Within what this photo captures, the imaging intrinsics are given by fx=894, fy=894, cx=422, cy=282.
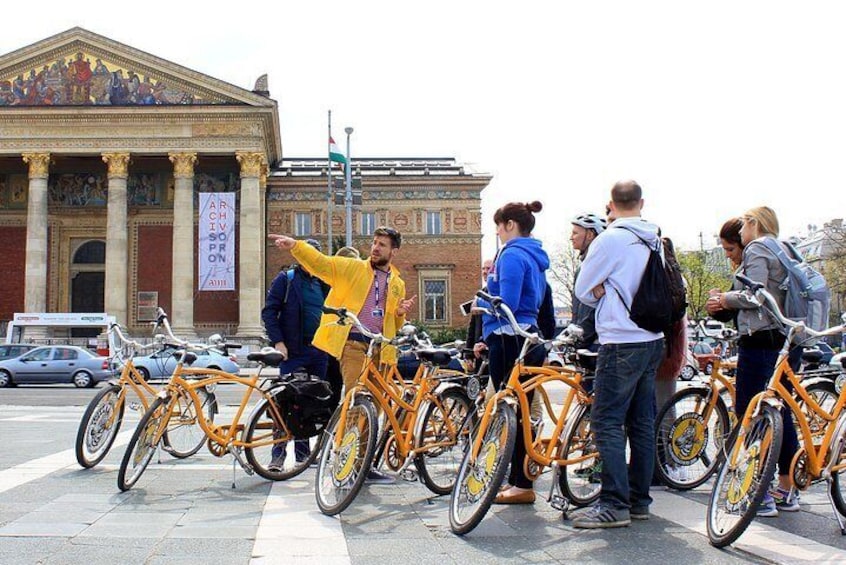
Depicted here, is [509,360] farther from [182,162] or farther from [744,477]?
[182,162]

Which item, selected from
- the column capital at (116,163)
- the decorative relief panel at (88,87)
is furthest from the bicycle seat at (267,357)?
the column capital at (116,163)

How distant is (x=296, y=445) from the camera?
786cm

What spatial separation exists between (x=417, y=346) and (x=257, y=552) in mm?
2528

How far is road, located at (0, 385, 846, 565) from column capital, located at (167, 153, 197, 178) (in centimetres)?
3690

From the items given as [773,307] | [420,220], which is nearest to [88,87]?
[420,220]

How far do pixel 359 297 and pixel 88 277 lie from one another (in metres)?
44.2

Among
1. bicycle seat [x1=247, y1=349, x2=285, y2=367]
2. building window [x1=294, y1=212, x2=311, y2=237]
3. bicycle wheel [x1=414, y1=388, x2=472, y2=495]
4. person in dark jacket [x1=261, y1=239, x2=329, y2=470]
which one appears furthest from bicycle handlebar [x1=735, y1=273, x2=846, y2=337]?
building window [x1=294, y1=212, x2=311, y2=237]

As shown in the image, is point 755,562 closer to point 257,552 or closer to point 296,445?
point 257,552

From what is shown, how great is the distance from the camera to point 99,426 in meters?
8.25

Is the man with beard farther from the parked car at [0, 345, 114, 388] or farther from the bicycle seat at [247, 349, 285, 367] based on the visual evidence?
the parked car at [0, 345, 114, 388]

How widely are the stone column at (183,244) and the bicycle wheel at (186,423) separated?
34.4 meters

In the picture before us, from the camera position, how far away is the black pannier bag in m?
7.52

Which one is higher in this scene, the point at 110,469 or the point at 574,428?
the point at 574,428

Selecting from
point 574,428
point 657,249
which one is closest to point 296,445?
point 574,428
